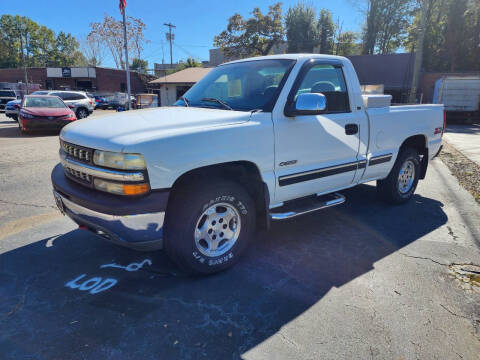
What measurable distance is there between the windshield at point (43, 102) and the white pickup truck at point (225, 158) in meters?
11.7

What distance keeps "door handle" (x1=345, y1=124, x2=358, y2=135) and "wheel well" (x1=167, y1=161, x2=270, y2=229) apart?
1.33m

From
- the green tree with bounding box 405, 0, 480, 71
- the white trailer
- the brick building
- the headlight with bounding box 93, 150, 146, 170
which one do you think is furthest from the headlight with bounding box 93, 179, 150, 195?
the brick building

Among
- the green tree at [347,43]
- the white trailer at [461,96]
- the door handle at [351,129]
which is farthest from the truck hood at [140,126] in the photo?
the green tree at [347,43]

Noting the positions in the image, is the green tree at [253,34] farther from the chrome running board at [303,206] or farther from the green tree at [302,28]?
the chrome running board at [303,206]

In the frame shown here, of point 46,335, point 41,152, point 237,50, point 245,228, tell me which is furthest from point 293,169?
point 237,50

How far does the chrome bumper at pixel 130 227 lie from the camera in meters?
2.45

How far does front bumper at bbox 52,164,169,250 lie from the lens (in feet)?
7.99

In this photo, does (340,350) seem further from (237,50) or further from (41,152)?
(237,50)

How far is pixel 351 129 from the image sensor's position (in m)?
3.81

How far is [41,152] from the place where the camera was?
353 inches

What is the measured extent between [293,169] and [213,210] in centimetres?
95

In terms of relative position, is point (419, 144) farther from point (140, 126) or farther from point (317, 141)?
point (140, 126)

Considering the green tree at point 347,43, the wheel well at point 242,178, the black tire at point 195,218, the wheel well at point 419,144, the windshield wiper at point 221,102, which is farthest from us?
the green tree at point 347,43

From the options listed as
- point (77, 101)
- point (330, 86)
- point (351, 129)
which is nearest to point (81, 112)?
point (77, 101)
